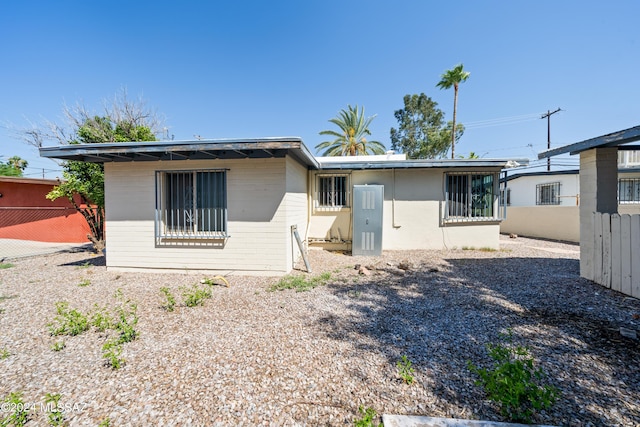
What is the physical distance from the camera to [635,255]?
3797 millimetres

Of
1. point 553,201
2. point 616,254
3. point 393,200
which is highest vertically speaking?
point 553,201

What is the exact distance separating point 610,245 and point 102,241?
512 inches

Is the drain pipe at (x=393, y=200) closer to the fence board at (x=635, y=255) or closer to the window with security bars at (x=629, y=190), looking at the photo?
the fence board at (x=635, y=255)

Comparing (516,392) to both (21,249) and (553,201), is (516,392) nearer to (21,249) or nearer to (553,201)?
(21,249)

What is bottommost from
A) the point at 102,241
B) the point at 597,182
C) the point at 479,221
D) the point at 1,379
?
the point at 1,379

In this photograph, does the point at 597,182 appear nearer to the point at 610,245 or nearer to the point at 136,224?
the point at 610,245

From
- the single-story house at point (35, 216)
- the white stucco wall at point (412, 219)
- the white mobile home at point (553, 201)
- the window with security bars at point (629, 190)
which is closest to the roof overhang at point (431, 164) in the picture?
the white stucco wall at point (412, 219)

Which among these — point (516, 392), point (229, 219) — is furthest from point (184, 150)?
point (516, 392)

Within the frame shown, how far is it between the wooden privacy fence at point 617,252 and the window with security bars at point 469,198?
11.8ft

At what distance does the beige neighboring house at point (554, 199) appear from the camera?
9977 mm

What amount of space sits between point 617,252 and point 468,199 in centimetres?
412

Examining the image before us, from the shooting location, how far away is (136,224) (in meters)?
5.91

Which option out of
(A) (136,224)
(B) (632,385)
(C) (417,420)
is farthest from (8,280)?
(B) (632,385)

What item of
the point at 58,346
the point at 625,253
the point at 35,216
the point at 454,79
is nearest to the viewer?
the point at 58,346
